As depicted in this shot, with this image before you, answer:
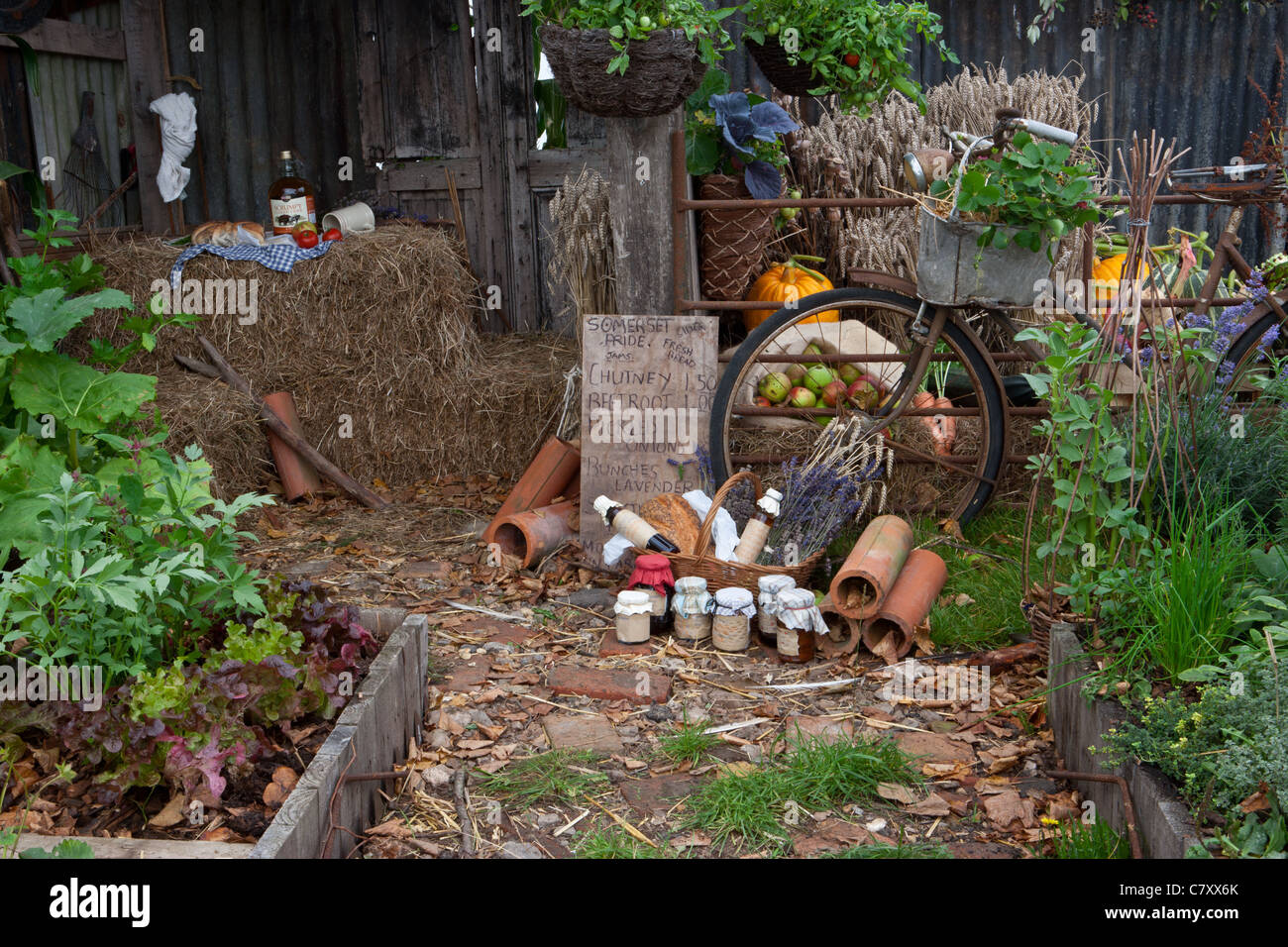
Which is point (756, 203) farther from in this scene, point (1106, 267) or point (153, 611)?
point (153, 611)

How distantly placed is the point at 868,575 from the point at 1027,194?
143 centimetres

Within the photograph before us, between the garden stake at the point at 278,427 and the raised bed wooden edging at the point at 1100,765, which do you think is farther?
the garden stake at the point at 278,427

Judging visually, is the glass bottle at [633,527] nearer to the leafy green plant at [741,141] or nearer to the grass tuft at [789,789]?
the grass tuft at [789,789]

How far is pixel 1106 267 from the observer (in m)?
5.82

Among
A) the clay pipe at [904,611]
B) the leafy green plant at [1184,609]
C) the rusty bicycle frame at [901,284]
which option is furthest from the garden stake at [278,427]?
the leafy green plant at [1184,609]

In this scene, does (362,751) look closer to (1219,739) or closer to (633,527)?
(633,527)

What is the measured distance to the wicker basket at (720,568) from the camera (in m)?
4.08

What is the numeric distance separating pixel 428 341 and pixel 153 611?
11.7 feet

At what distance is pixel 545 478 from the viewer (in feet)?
17.0

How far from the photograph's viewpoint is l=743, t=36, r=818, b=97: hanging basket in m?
4.89

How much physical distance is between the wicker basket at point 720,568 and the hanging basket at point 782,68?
6.17 feet

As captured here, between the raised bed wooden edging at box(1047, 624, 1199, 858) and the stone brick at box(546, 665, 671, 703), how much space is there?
1183 millimetres

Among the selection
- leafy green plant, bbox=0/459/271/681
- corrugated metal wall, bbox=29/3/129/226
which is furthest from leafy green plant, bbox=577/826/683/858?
corrugated metal wall, bbox=29/3/129/226
